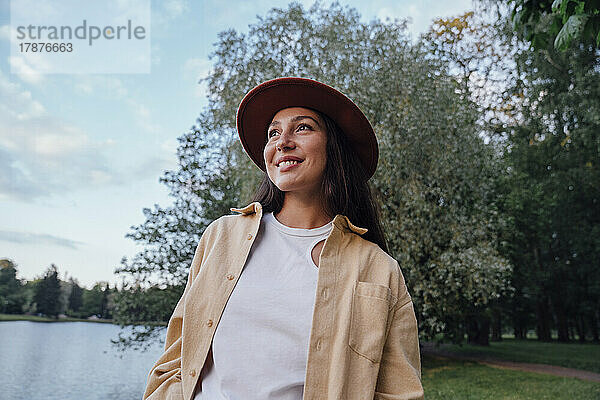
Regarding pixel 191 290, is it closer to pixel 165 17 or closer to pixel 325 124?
pixel 325 124

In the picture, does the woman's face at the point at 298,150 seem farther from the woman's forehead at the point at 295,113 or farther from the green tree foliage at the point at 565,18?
the green tree foliage at the point at 565,18

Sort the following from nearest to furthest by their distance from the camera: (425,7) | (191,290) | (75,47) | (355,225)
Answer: (191,290) → (355,225) → (75,47) → (425,7)

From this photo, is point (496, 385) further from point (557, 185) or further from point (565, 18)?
point (565, 18)

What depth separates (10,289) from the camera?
351 inches

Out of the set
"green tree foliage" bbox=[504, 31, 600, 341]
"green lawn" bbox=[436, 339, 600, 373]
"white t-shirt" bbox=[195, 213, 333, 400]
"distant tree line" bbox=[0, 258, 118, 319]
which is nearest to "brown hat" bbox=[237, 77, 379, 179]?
"white t-shirt" bbox=[195, 213, 333, 400]

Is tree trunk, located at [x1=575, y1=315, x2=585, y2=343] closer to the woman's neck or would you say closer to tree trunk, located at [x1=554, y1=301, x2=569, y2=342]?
tree trunk, located at [x1=554, y1=301, x2=569, y2=342]

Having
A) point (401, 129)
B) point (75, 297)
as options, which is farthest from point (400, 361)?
point (75, 297)

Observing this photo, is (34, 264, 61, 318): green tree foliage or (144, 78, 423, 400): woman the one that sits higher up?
(144, 78, 423, 400): woman

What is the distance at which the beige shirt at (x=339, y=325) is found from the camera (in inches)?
56.7

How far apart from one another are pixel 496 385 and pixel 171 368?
11.6m

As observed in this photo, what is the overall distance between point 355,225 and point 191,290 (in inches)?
24.8

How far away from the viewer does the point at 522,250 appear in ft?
66.1

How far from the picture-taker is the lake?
30.7ft

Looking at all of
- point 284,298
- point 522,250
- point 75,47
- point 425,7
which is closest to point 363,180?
point 284,298
